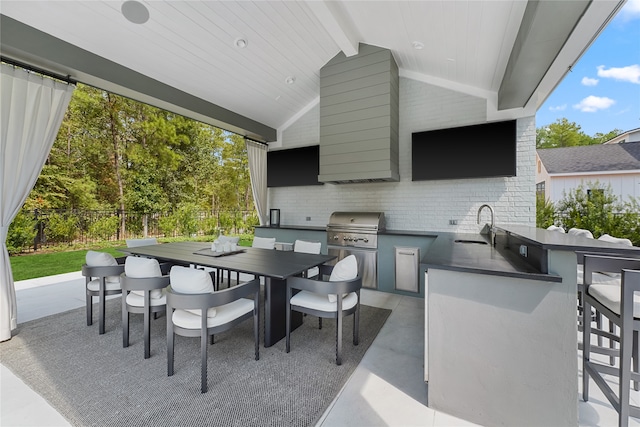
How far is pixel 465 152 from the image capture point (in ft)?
12.3

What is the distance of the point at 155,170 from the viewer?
846 centimetres

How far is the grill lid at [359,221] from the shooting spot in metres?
4.18

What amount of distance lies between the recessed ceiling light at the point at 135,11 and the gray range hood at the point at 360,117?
2564mm

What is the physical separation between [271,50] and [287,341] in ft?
12.4

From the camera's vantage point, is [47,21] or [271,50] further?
[271,50]

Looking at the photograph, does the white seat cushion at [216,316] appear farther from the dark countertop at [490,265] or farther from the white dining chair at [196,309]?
the dark countertop at [490,265]

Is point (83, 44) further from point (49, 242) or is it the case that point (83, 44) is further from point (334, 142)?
point (49, 242)

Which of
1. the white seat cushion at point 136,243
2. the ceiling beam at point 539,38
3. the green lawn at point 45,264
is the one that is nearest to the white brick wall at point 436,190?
the ceiling beam at point 539,38

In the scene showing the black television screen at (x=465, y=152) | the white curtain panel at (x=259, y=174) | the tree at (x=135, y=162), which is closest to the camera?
the black television screen at (x=465, y=152)

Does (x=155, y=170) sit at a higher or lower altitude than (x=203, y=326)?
higher

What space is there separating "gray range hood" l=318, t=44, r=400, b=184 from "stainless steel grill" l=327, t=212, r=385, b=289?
0.65m

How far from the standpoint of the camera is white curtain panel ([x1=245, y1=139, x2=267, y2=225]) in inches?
221

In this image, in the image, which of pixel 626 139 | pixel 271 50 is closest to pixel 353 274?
pixel 271 50

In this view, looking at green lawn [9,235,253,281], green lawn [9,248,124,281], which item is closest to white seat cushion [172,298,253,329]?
green lawn [9,235,253,281]
